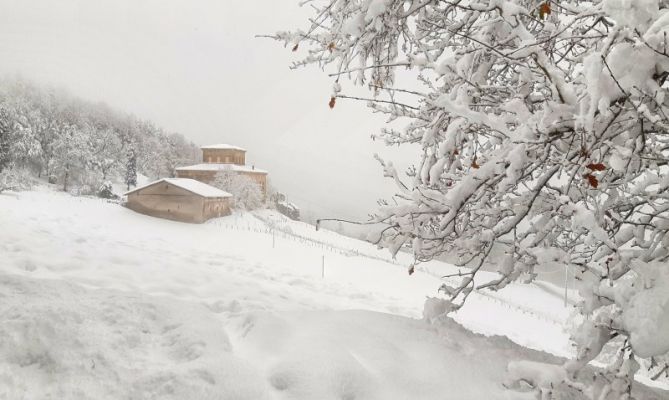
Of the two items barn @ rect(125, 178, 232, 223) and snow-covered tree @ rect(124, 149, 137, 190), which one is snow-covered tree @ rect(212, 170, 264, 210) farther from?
snow-covered tree @ rect(124, 149, 137, 190)

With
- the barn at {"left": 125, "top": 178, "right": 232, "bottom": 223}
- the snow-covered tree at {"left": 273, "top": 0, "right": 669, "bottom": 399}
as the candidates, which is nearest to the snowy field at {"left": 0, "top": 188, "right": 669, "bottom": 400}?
the snow-covered tree at {"left": 273, "top": 0, "right": 669, "bottom": 399}

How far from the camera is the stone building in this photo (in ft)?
150

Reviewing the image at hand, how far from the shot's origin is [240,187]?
136 ft

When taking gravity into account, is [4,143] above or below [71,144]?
below

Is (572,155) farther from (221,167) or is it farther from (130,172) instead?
(130,172)

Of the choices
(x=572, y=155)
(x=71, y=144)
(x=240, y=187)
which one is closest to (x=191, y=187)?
(x=240, y=187)

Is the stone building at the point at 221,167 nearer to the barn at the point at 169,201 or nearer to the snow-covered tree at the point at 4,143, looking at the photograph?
the barn at the point at 169,201

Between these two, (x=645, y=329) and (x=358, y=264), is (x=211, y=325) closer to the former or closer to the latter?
(x=645, y=329)

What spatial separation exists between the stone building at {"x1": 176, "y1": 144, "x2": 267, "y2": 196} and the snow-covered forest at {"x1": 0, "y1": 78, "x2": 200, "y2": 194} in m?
8.22

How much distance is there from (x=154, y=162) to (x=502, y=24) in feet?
217

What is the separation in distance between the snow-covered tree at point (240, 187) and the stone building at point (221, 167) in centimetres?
162

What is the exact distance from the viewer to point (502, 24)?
8.61ft

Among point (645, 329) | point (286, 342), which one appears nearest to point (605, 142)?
point (645, 329)

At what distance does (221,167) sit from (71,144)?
15918 mm
